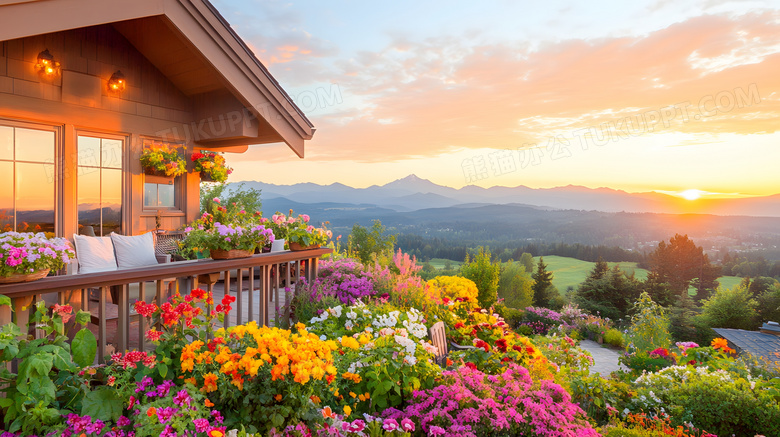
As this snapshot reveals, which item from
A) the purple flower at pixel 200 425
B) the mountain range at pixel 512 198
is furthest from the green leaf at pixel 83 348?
the mountain range at pixel 512 198

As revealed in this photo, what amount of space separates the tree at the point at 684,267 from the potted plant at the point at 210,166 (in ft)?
69.6

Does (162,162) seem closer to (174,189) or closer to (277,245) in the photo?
(174,189)

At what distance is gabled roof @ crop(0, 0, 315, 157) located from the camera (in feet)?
10.8

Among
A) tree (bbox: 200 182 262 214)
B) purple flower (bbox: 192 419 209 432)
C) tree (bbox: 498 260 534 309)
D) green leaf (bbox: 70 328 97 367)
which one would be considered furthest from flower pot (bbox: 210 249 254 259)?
tree (bbox: 498 260 534 309)

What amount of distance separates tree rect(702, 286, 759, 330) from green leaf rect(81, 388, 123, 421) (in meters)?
16.5

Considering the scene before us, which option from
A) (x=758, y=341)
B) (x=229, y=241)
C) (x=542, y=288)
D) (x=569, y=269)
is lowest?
(x=569, y=269)

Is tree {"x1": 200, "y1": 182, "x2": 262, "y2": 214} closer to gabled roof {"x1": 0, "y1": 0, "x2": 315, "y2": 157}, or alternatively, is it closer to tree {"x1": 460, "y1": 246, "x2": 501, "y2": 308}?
tree {"x1": 460, "y1": 246, "x2": 501, "y2": 308}

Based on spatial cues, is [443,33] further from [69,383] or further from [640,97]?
[69,383]

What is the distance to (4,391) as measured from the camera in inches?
83.2

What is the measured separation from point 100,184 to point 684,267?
80.0ft

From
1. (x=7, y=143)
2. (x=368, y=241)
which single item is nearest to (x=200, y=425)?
(x=7, y=143)

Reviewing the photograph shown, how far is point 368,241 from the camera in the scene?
10.8 metres

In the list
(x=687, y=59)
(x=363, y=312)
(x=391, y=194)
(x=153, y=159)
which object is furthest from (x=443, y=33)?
(x=391, y=194)

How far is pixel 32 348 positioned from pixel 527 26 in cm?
874
